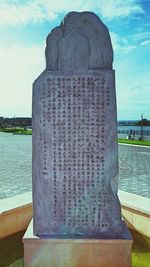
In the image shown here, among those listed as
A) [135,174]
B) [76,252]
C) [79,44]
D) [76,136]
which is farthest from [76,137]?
[135,174]

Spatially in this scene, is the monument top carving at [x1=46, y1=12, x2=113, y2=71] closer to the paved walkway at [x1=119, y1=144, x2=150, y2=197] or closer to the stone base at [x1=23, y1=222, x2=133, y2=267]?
the stone base at [x1=23, y1=222, x2=133, y2=267]

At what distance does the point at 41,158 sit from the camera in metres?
3.59

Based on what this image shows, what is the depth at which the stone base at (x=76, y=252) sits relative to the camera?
139 inches

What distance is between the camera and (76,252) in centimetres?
358

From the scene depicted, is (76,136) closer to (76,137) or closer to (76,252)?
(76,137)

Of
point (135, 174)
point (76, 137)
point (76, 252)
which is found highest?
point (76, 137)

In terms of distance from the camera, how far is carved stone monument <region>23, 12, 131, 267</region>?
3.49 meters

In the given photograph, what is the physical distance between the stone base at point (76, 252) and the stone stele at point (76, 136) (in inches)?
4.3

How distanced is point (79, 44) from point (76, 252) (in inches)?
113

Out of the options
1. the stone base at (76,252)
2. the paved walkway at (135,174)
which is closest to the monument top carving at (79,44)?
the stone base at (76,252)

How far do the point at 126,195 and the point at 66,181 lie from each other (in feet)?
7.20

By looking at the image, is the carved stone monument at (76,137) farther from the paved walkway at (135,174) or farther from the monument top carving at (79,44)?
the paved walkway at (135,174)

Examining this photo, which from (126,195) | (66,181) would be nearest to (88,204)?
(66,181)

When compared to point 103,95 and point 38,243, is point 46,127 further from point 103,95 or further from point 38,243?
point 38,243
